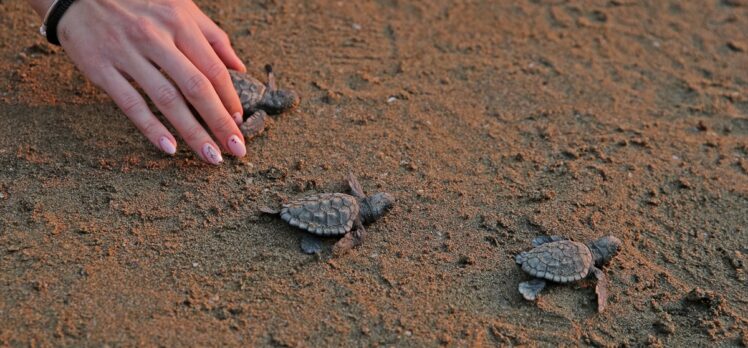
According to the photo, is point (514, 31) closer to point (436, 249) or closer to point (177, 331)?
point (436, 249)

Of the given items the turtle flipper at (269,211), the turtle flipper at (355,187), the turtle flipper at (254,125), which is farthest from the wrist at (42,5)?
the turtle flipper at (355,187)

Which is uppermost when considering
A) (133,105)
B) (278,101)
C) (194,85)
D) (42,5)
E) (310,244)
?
(42,5)

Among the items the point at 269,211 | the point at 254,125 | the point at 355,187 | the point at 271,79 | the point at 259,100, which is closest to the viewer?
the point at 269,211

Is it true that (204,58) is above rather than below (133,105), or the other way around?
above

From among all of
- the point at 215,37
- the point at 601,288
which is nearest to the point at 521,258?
the point at 601,288

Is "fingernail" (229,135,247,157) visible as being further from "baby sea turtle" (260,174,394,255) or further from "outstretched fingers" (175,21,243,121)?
"baby sea turtle" (260,174,394,255)

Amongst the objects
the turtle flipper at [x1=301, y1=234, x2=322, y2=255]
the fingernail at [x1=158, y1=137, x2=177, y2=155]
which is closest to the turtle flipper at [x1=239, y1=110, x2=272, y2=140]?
the fingernail at [x1=158, y1=137, x2=177, y2=155]

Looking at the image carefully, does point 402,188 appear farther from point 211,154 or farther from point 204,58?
point 204,58
